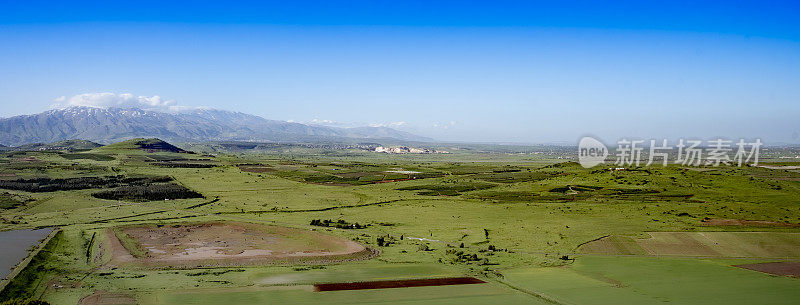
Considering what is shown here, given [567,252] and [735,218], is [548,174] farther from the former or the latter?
[567,252]

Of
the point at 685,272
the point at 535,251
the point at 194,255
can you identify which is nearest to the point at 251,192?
the point at 194,255

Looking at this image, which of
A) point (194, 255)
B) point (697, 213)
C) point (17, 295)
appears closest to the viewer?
point (17, 295)

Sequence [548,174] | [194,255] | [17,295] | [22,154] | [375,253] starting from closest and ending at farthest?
1. [17,295]
2. [194,255]
3. [375,253]
4. [548,174]
5. [22,154]

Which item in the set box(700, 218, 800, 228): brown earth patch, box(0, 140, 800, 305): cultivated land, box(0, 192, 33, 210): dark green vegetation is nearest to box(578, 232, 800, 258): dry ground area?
box(0, 140, 800, 305): cultivated land

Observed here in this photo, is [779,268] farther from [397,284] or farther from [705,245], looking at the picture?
[397,284]

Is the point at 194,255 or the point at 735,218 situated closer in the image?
the point at 194,255

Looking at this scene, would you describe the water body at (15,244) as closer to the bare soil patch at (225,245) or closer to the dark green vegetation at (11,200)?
the bare soil patch at (225,245)

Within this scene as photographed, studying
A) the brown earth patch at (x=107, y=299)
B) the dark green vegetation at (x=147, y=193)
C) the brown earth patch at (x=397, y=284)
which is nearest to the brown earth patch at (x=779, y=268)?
the brown earth patch at (x=397, y=284)
